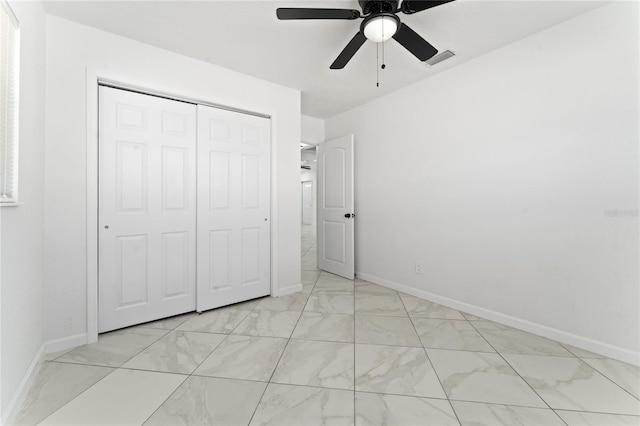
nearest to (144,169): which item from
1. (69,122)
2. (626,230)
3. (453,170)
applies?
(69,122)

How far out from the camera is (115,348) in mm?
1912

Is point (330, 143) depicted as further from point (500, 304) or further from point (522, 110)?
point (500, 304)

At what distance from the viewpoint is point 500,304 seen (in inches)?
92.7

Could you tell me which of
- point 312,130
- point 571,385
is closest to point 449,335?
point 571,385

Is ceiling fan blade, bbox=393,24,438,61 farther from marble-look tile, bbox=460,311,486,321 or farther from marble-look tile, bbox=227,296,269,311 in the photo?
marble-look tile, bbox=227,296,269,311

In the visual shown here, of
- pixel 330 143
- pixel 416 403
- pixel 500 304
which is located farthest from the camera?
pixel 330 143

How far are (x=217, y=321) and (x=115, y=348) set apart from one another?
74 cm

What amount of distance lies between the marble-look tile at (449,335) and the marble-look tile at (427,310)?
10cm

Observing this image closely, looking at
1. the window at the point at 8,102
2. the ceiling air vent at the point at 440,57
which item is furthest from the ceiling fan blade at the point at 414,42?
the window at the point at 8,102

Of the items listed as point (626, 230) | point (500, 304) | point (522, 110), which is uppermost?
point (522, 110)

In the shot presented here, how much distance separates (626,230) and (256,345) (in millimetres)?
2778

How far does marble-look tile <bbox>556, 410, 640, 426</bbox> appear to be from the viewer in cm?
126

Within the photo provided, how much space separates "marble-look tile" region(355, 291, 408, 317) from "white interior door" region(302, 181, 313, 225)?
842 cm

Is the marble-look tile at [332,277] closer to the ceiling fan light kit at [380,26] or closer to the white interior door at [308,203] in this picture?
the ceiling fan light kit at [380,26]
